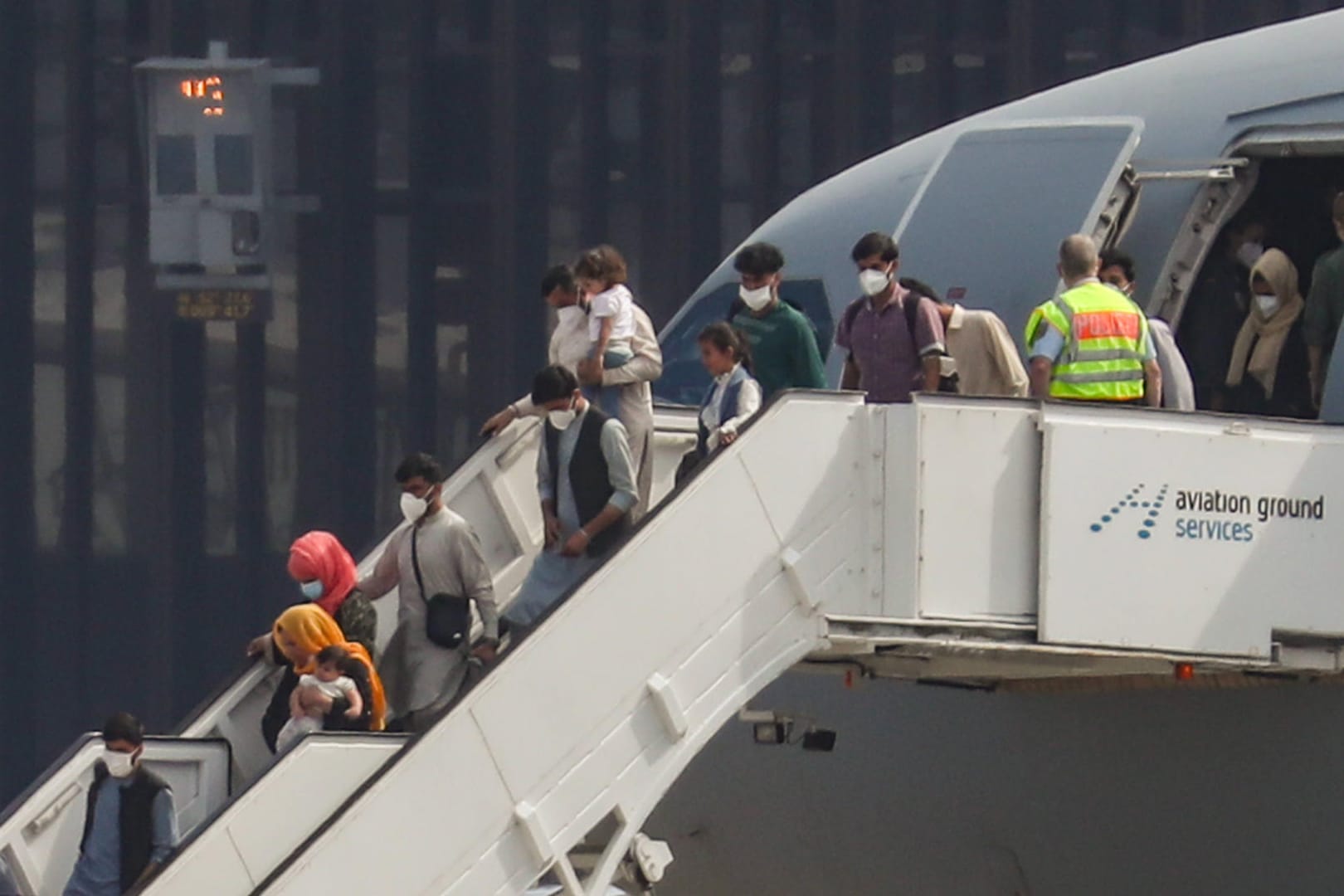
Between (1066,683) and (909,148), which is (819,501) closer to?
(1066,683)

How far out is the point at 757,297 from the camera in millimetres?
16328

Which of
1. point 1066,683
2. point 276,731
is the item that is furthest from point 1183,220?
point 276,731

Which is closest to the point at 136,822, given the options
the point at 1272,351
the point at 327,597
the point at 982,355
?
the point at 327,597

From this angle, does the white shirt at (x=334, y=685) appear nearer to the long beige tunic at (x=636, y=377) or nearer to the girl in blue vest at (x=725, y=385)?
the long beige tunic at (x=636, y=377)

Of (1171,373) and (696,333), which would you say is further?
(696,333)

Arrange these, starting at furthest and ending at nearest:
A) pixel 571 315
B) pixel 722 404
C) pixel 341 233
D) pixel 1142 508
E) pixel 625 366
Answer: pixel 341 233 < pixel 571 315 < pixel 625 366 < pixel 722 404 < pixel 1142 508

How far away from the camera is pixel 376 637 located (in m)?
17.0

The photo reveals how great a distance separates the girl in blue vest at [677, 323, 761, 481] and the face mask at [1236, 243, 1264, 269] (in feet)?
9.65

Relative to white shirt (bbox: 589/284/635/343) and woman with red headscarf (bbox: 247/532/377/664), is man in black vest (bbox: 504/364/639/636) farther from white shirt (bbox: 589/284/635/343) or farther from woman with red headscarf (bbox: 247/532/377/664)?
woman with red headscarf (bbox: 247/532/377/664)

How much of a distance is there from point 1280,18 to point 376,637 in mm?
36006

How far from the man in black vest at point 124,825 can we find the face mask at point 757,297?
3.93m

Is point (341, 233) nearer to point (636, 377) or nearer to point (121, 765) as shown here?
point (636, 377)

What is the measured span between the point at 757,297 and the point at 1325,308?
9.80 ft

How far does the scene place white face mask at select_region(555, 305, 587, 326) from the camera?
54.0ft
